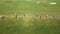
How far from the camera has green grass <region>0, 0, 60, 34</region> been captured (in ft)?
3.99

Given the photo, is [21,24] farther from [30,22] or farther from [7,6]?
[7,6]

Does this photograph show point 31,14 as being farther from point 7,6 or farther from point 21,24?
point 7,6

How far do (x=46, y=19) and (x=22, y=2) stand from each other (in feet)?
0.97

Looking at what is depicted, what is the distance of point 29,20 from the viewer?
1235mm

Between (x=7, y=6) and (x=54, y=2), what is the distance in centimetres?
47

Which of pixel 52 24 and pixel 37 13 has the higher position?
pixel 37 13

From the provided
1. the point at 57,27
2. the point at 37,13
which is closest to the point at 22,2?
the point at 37,13

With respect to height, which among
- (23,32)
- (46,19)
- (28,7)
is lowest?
(23,32)

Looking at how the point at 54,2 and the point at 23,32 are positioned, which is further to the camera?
the point at 54,2

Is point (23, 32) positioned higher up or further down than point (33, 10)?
further down

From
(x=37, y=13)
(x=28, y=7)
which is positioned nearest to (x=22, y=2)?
(x=28, y=7)

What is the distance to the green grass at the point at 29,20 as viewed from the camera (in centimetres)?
122

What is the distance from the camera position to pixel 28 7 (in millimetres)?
1289

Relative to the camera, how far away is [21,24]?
4.03ft
